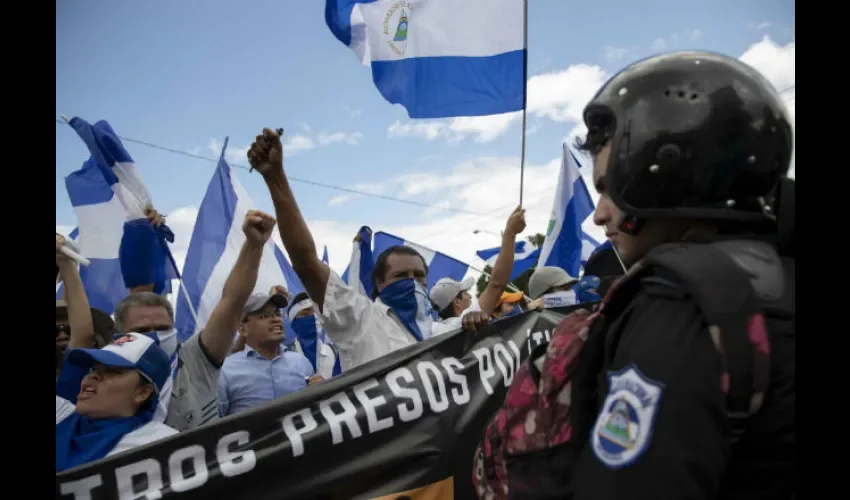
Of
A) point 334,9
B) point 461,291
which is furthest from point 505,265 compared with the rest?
point 334,9

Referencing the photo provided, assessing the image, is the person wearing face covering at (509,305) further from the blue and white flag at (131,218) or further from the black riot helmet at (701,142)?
the black riot helmet at (701,142)

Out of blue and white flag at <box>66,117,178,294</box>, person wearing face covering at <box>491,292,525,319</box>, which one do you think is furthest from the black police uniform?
person wearing face covering at <box>491,292,525,319</box>

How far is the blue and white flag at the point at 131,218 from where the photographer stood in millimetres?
5520

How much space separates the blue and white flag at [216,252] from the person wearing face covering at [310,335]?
342 mm

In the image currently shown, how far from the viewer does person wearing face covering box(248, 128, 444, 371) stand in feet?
11.7

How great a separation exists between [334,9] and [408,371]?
401cm

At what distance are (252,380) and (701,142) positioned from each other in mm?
3735

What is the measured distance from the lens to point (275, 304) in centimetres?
499

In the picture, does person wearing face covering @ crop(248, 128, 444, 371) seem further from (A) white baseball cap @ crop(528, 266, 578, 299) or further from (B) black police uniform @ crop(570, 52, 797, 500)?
(A) white baseball cap @ crop(528, 266, 578, 299)

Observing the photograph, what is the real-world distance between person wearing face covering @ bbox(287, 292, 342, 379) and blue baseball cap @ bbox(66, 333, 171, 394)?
3.41 metres

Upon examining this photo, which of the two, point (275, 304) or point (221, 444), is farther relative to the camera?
point (275, 304)

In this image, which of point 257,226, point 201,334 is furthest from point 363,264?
point 201,334

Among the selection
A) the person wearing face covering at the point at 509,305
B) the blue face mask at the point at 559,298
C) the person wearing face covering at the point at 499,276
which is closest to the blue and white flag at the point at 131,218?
the person wearing face covering at the point at 499,276
